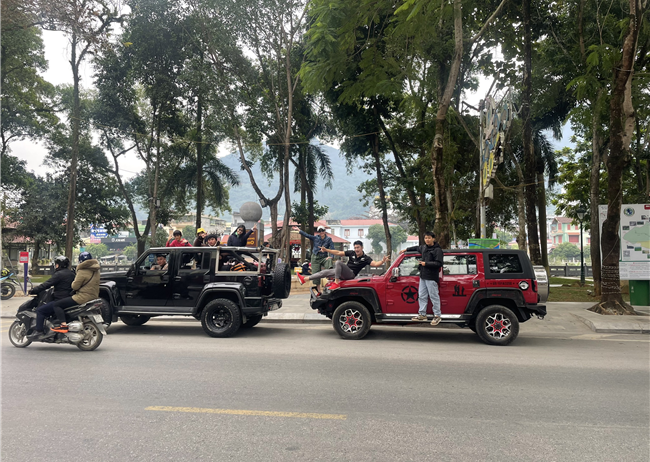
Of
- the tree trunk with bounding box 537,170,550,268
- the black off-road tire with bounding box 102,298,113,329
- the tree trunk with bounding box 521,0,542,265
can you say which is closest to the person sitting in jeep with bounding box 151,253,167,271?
the black off-road tire with bounding box 102,298,113,329

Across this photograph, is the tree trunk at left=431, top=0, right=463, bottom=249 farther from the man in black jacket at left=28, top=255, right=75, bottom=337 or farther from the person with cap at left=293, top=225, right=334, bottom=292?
the man in black jacket at left=28, top=255, right=75, bottom=337

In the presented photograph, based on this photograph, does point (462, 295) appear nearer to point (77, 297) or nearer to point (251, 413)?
point (251, 413)

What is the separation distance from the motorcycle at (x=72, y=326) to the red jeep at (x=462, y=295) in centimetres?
413

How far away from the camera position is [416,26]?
11.8 metres

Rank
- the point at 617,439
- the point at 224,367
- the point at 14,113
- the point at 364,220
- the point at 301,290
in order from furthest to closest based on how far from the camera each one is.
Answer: the point at 364,220 → the point at 14,113 → the point at 301,290 → the point at 224,367 → the point at 617,439

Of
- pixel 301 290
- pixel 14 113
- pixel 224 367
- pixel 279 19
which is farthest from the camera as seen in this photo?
pixel 14 113

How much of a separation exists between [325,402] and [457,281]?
16.1 ft

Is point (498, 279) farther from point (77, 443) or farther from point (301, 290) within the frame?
point (301, 290)

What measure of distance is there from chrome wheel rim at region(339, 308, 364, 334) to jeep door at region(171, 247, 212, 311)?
2.94 m

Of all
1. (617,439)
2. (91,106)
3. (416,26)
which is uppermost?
(91,106)

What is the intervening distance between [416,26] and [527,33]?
774cm

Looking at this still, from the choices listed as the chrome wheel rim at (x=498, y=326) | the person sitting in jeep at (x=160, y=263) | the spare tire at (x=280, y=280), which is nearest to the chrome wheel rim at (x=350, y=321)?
the spare tire at (x=280, y=280)

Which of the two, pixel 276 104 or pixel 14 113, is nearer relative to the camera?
pixel 276 104

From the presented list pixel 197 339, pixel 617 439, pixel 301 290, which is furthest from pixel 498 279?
pixel 301 290
